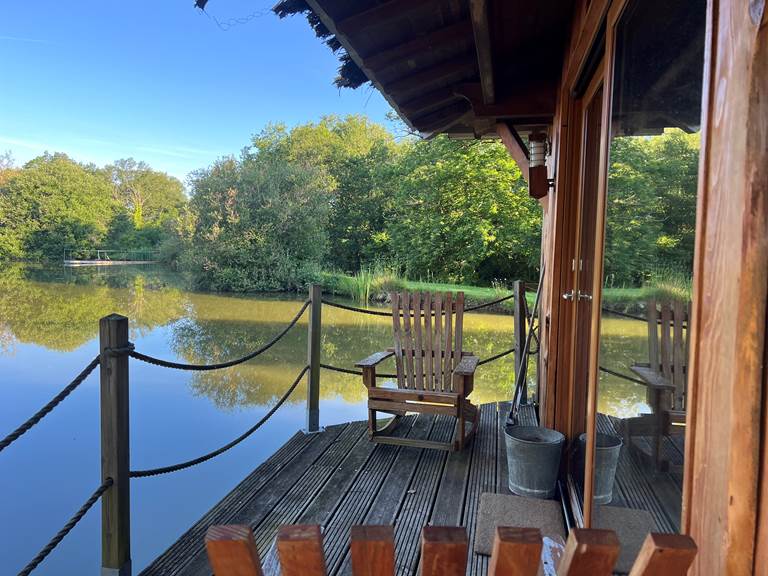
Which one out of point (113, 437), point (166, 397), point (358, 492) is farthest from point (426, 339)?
point (166, 397)

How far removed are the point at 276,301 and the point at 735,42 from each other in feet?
45.4

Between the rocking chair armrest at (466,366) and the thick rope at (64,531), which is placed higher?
the rocking chair armrest at (466,366)

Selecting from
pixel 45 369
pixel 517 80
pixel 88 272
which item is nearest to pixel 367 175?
pixel 88 272

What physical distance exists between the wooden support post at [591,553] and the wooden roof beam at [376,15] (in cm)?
223

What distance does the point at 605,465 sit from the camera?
166 cm

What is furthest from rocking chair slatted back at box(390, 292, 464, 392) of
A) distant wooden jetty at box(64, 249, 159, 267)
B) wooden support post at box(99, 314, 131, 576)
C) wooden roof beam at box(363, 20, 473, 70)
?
distant wooden jetty at box(64, 249, 159, 267)

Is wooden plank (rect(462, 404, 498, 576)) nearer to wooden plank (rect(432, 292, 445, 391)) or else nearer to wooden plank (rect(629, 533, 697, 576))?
wooden plank (rect(432, 292, 445, 391))

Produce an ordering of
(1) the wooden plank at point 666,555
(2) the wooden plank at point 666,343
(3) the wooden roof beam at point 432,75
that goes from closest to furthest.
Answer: (1) the wooden plank at point 666,555
(2) the wooden plank at point 666,343
(3) the wooden roof beam at point 432,75

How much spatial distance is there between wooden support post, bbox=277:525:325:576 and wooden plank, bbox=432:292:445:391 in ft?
10.5

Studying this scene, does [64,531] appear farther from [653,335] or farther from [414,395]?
[414,395]

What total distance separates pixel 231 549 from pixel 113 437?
1607 mm

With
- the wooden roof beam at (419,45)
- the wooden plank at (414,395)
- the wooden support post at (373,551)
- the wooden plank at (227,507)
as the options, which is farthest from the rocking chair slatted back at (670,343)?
the wooden plank at (414,395)

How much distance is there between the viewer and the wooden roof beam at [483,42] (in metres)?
2.00

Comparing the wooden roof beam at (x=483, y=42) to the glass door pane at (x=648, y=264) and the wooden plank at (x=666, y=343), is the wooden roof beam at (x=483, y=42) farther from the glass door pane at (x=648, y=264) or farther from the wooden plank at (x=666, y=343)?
the wooden plank at (x=666, y=343)
